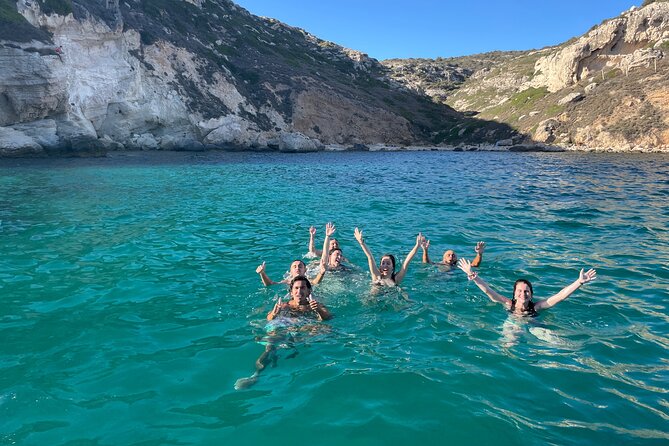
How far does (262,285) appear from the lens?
9305mm

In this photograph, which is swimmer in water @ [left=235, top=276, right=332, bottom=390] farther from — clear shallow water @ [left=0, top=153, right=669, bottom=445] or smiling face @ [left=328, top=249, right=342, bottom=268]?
smiling face @ [left=328, top=249, right=342, bottom=268]

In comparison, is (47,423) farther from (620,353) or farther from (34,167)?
(34,167)

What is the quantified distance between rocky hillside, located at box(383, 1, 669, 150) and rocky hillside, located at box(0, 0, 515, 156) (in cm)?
995

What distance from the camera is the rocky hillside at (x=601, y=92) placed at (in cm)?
5412

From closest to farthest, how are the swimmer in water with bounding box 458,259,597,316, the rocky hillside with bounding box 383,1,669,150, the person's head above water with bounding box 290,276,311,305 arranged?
the person's head above water with bounding box 290,276,311,305 → the swimmer in water with bounding box 458,259,597,316 → the rocky hillside with bounding box 383,1,669,150

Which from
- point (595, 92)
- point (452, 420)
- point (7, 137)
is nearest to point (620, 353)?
point (452, 420)

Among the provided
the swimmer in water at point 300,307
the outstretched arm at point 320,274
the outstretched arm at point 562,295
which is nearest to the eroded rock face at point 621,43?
the outstretched arm at point 562,295

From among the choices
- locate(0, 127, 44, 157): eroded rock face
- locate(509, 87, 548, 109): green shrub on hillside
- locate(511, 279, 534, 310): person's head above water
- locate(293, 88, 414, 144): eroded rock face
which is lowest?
locate(511, 279, 534, 310): person's head above water

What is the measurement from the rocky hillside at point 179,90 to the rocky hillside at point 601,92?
32.7 feet

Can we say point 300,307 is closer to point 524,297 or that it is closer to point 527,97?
point 524,297

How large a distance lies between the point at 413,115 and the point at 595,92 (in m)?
35.0

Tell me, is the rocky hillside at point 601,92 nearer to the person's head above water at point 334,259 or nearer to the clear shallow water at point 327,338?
the clear shallow water at point 327,338

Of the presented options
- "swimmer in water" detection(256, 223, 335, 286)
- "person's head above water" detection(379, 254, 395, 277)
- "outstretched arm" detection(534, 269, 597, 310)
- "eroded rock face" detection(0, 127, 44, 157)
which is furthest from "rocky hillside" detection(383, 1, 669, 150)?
"eroded rock face" detection(0, 127, 44, 157)

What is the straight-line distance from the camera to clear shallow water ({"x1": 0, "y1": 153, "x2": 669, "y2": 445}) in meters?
4.75
